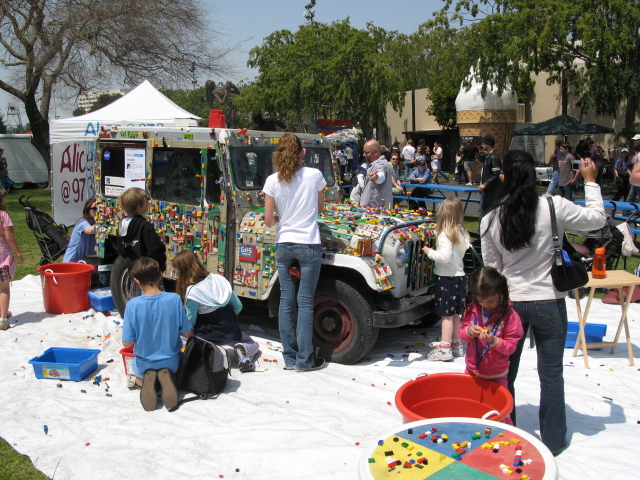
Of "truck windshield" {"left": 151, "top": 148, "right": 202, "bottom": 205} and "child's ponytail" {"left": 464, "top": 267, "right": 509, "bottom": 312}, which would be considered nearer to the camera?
"child's ponytail" {"left": 464, "top": 267, "right": 509, "bottom": 312}

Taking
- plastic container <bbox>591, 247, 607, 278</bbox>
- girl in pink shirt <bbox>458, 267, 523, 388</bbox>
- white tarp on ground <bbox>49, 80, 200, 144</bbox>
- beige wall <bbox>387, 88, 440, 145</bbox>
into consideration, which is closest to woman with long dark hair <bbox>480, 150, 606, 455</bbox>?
girl in pink shirt <bbox>458, 267, 523, 388</bbox>

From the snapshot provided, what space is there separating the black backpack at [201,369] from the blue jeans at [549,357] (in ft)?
7.30

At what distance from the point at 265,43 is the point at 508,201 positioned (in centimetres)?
3329

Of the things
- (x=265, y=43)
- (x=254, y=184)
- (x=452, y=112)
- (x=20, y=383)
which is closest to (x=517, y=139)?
(x=452, y=112)

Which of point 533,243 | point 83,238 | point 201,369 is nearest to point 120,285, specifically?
point 83,238

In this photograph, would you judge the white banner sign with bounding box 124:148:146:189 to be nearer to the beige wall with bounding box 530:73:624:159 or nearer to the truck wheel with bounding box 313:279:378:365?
the truck wheel with bounding box 313:279:378:365

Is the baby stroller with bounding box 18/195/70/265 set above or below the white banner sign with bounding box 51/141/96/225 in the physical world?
below

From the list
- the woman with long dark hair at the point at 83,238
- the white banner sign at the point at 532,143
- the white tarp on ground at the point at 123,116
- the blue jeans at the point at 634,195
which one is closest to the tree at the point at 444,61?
the white banner sign at the point at 532,143

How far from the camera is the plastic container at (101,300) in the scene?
22.8 ft

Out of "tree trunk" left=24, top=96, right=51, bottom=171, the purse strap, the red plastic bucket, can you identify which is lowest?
the red plastic bucket

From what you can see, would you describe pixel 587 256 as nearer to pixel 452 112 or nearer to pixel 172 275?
pixel 172 275

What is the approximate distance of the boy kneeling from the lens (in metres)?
4.61

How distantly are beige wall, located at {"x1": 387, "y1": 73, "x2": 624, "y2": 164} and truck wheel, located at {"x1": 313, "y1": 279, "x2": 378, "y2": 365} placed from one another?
75.6 feet

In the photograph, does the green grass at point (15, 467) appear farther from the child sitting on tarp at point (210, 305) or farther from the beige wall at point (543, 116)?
the beige wall at point (543, 116)
